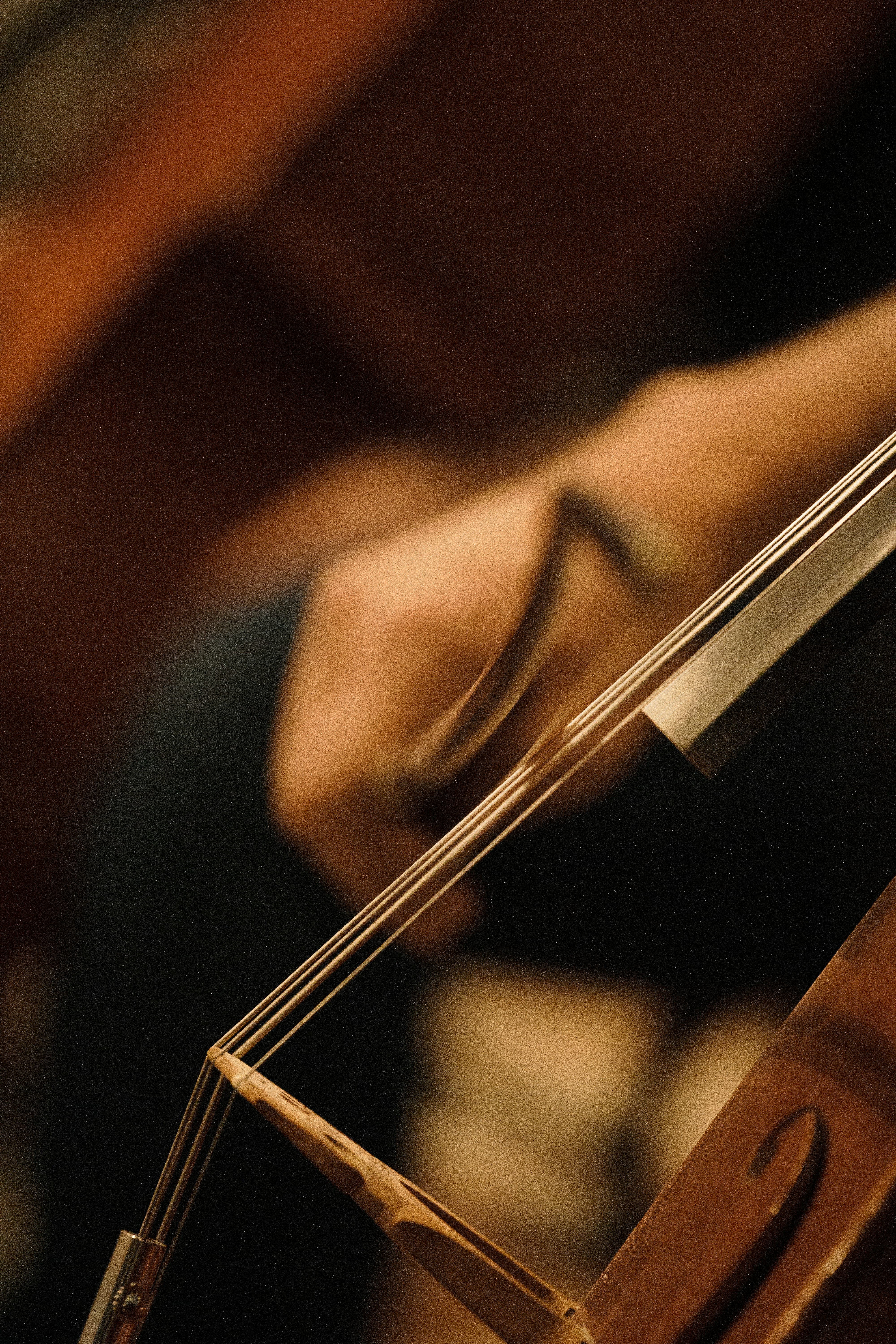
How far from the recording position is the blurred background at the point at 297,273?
60 centimetres

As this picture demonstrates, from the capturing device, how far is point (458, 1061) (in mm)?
398

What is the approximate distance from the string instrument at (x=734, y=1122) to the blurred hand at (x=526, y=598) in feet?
0.08

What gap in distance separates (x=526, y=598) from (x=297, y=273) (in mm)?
530

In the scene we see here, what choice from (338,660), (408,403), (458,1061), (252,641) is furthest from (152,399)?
(458,1061)

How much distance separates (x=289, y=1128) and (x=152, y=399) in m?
0.73

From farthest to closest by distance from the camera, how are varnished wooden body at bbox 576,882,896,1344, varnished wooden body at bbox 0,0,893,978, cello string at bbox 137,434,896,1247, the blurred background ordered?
1. varnished wooden body at bbox 0,0,893,978
2. the blurred background
3. cello string at bbox 137,434,896,1247
4. varnished wooden body at bbox 576,882,896,1344

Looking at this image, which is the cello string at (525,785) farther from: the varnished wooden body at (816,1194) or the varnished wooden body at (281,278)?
the varnished wooden body at (281,278)

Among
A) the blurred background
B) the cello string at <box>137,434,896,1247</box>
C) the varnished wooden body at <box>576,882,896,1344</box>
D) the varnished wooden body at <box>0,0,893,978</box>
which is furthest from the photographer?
the varnished wooden body at <box>0,0,893,978</box>

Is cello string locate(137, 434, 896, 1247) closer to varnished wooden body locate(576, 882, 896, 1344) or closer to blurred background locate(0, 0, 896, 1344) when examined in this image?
varnished wooden body locate(576, 882, 896, 1344)

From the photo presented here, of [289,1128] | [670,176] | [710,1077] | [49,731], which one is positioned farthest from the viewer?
[49,731]

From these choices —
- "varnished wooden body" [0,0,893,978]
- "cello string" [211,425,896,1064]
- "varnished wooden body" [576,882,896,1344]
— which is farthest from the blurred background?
"varnished wooden body" [576,882,896,1344]

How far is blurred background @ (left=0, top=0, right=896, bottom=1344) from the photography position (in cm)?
60

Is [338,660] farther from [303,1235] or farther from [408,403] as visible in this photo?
[408,403]

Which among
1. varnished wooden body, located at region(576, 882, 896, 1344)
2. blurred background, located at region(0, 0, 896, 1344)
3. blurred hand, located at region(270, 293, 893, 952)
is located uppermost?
blurred background, located at region(0, 0, 896, 1344)
